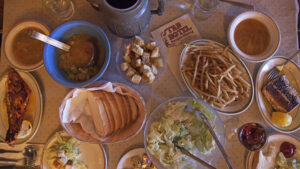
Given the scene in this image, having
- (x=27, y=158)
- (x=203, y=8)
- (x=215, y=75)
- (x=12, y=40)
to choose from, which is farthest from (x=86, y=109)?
(x=203, y=8)

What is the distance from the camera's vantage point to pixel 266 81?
1.37 m

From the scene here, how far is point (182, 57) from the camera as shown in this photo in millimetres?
1358

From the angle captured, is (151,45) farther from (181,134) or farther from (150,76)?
(181,134)

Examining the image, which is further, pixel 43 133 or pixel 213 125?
pixel 43 133

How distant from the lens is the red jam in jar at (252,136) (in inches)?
50.2

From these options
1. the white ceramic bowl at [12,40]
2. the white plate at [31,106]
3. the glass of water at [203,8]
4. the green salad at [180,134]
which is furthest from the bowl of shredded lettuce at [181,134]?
the white ceramic bowl at [12,40]

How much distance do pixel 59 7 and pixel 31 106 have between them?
70 centimetres

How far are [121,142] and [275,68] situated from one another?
1137 mm

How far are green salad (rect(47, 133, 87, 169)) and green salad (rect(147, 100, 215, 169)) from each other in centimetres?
48

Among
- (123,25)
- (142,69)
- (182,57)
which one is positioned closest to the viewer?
(123,25)

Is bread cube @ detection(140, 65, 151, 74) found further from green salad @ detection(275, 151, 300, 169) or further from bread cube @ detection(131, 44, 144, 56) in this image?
green salad @ detection(275, 151, 300, 169)

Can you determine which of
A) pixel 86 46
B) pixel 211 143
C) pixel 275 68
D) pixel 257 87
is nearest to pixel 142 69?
pixel 86 46

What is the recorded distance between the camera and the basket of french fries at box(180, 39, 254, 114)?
1295 millimetres

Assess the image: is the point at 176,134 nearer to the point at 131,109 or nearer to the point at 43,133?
the point at 131,109
